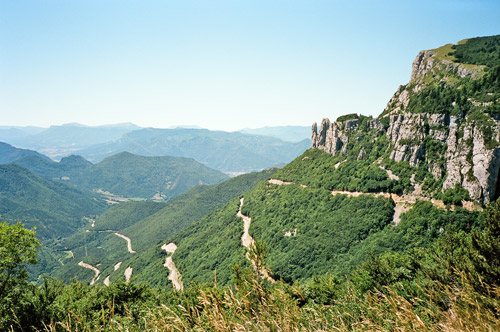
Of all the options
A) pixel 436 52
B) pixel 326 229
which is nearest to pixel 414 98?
pixel 436 52

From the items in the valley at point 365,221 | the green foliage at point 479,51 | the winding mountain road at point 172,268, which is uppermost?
the green foliage at point 479,51

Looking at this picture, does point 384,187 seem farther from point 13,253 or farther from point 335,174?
point 13,253

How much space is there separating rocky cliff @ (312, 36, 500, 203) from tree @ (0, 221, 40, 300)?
63.1 meters

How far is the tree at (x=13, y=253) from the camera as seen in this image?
65.4ft

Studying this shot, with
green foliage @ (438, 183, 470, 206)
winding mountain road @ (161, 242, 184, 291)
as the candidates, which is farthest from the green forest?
winding mountain road @ (161, 242, 184, 291)

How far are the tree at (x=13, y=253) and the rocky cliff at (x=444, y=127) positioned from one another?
63.1 m

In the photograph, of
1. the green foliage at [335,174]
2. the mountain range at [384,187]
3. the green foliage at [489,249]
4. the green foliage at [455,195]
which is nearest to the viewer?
the green foliage at [489,249]

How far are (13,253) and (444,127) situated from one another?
73.8m

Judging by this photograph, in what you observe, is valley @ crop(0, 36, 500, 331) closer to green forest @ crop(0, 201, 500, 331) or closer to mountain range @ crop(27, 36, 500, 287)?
green forest @ crop(0, 201, 500, 331)

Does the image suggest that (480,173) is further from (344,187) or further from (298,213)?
(298,213)

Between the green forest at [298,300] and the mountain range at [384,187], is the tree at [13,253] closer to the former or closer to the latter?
the green forest at [298,300]

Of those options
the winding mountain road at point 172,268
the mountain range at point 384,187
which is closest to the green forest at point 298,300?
the mountain range at point 384,187

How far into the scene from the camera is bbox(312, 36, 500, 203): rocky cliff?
47875 millimetres

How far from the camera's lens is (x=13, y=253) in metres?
20.5
